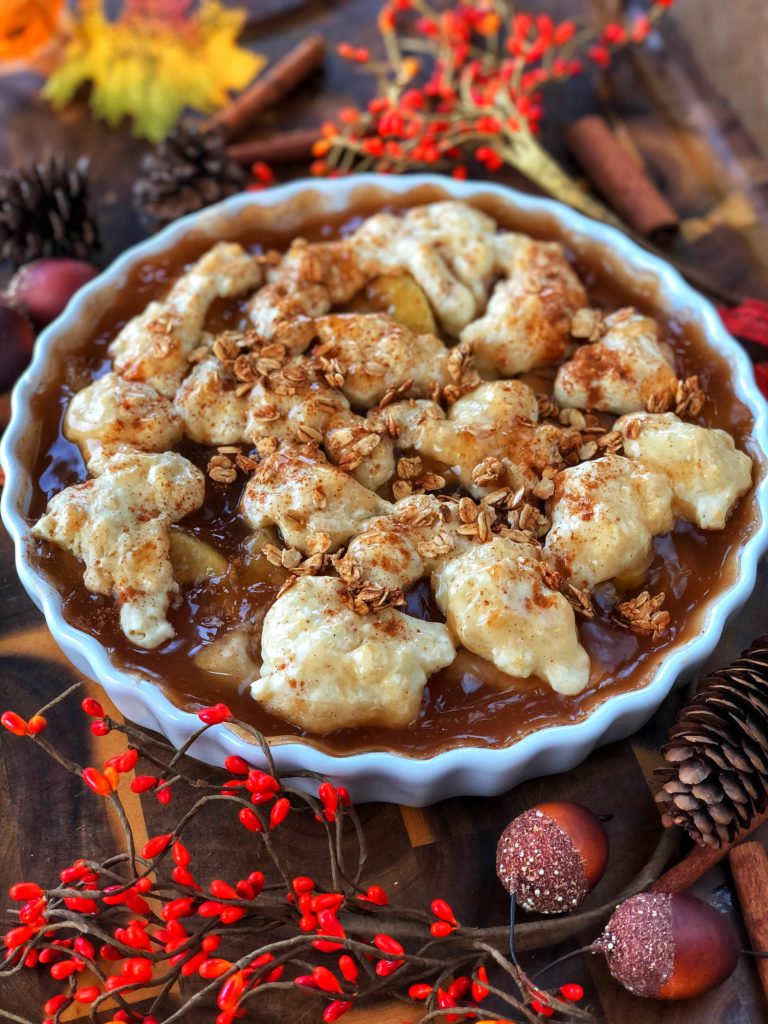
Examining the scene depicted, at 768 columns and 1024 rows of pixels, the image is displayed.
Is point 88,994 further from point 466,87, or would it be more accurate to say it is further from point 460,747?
point 466,87

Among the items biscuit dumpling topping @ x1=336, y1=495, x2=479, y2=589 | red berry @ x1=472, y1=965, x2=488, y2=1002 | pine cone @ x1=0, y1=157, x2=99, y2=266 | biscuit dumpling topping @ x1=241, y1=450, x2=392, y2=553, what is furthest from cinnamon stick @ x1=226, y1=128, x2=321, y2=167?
red berry @ x1=472, y1=965, x2=488, y2=1002

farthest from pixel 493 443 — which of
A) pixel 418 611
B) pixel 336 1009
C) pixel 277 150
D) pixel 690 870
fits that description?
pixel 277 150

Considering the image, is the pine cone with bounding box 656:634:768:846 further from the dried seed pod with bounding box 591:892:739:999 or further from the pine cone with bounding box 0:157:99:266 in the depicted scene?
the pine cone with bounding box 0:157:99:266

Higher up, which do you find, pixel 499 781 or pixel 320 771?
pixel 320 771

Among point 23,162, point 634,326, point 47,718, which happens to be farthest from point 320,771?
point 23,162

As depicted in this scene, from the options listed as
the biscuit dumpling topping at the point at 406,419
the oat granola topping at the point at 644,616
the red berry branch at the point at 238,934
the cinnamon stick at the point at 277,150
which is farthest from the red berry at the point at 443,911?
the cinnamon stick at the point at 277,150

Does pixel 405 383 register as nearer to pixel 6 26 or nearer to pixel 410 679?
pixel 410 679

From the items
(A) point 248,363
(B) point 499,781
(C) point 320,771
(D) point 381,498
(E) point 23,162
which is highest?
(E) point 23,162

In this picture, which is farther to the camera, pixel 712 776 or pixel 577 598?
pixel 577 598
